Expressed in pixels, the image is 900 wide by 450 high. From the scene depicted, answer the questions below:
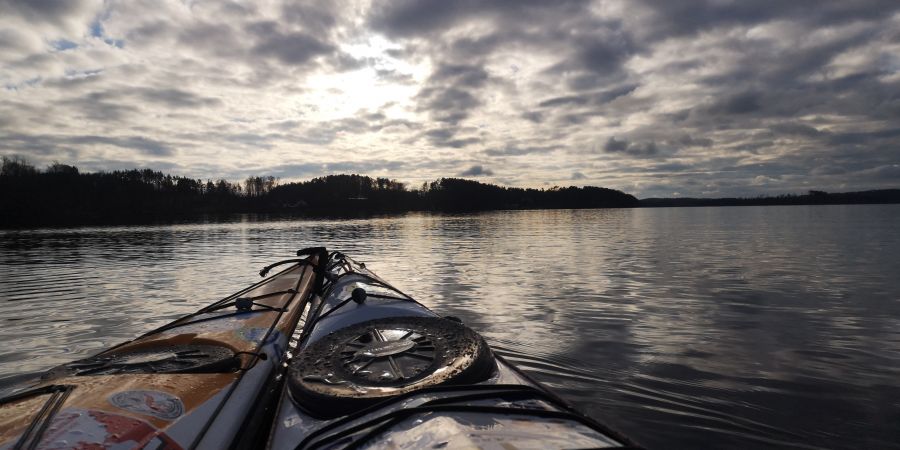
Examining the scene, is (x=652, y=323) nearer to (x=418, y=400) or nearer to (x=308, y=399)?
(x=418, y=400)

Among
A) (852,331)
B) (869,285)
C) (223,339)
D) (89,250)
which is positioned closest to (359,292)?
(223,339)

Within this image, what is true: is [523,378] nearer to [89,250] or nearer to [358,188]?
[89,250]

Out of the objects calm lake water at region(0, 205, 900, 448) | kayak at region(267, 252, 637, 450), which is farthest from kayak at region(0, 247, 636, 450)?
calm lake water at region(0, 205, 900, 448)

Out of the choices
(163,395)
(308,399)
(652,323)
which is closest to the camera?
(308,399)

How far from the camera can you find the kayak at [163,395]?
2783mm

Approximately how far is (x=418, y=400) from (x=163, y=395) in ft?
6.99

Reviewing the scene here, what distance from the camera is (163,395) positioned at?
3391 millimetres

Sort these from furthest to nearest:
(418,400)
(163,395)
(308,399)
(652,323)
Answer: (652,323) < (163,395) < (308,399) < (418,400)

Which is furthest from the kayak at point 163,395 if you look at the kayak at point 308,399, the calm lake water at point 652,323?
the calm lake water at point 652,323

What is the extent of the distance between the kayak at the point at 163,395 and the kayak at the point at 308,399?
0.01 m

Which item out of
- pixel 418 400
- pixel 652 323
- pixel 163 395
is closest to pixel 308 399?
pixel 418 400

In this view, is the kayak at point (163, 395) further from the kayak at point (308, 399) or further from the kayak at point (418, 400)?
the kayak at point (418, 400)

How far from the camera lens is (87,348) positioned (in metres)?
8.16

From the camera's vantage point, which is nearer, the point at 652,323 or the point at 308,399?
the point at 308,399
